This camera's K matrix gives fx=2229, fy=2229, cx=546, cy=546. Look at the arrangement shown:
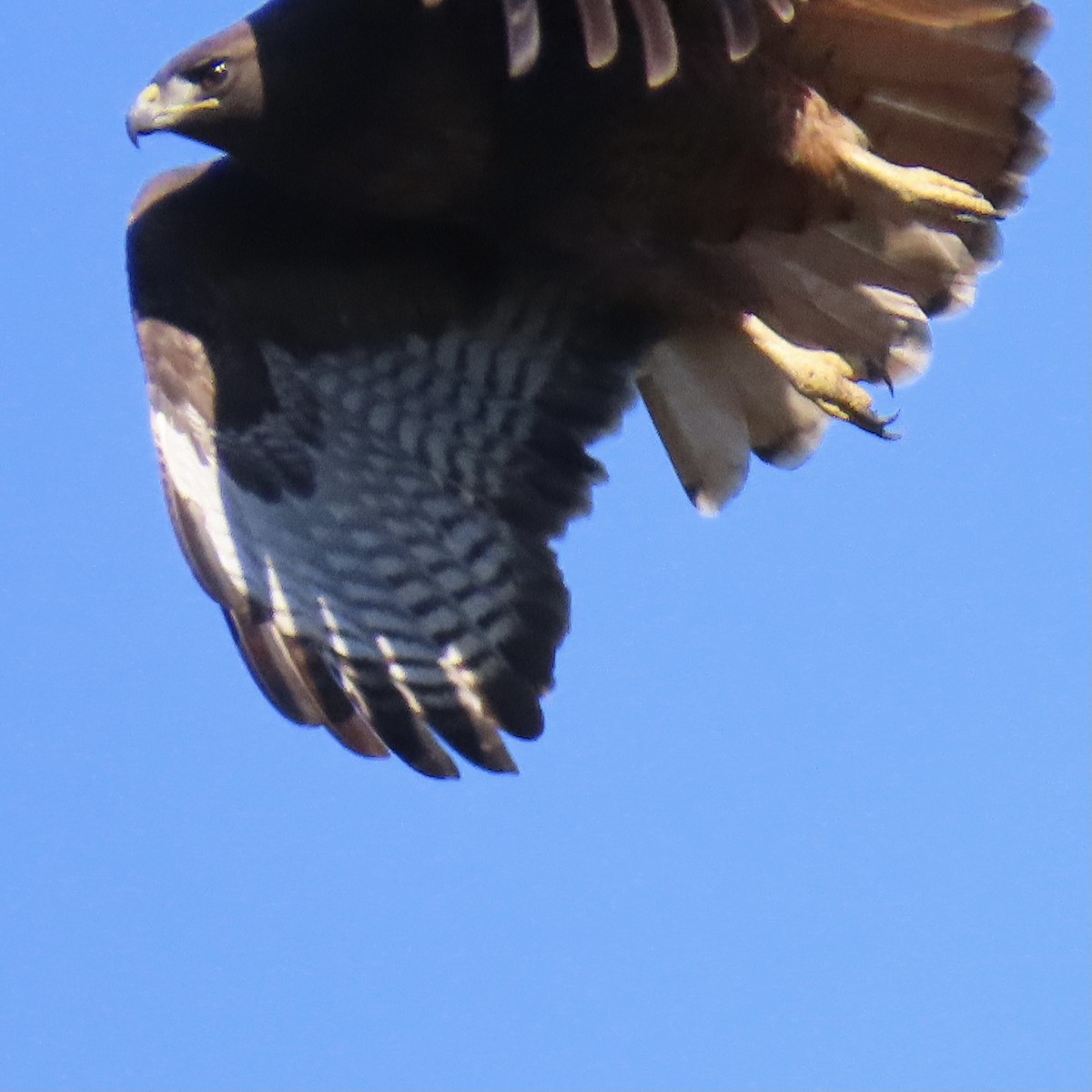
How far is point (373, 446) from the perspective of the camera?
4926 millimetres

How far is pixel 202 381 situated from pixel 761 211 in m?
1.25

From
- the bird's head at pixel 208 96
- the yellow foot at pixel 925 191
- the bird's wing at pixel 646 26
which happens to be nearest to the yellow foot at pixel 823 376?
the yellow foot at pixel 925 191

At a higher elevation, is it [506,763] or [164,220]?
[164,220]

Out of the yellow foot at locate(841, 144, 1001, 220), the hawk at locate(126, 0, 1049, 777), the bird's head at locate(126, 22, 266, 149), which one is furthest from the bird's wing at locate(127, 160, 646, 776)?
the yellow foot at locate(841, 144, 1001, 220)

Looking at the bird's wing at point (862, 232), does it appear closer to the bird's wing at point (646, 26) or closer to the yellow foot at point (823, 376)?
the yellow foot at point (823, 376)

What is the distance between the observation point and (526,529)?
483 cm

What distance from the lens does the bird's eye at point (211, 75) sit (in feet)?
14.8

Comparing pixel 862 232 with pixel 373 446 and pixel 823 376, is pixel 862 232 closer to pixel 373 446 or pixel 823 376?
pixel 823 376

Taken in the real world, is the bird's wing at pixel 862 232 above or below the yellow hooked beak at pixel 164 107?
below

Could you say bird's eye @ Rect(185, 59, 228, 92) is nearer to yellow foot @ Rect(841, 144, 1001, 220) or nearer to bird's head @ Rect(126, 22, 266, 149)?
bird's head @ Rect(126, 22, 266, 149)

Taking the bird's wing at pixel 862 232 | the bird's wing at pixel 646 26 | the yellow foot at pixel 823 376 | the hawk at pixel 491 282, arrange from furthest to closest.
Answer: the yellow foot at pixel 823 376 < the bird's wing at pixel 862 232 < the hawk at pixel 491 282 < the bird's wing at pixel 646 26

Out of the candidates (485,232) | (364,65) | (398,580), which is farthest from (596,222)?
(398,580)

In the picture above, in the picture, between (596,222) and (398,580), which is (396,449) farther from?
(596,222)

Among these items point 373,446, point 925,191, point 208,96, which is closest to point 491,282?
point 373,446
